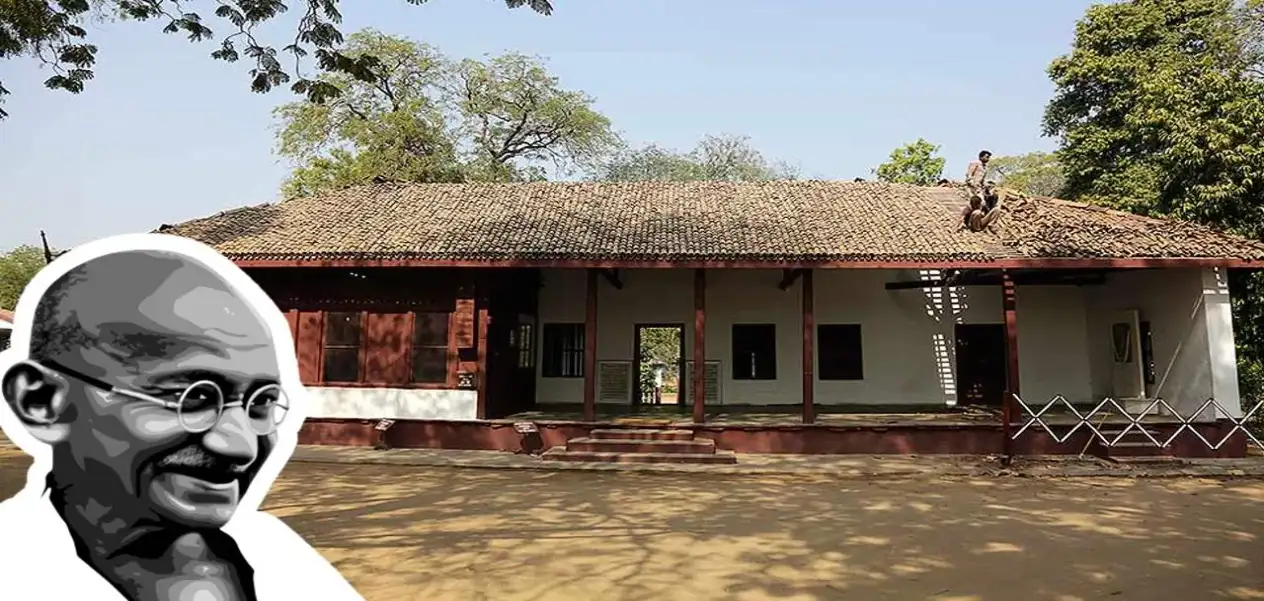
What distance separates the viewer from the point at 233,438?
1.50 meters

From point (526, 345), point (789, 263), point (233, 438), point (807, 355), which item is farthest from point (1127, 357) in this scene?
point (233, 438)

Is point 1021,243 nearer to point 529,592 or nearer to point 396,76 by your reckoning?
point 529,592

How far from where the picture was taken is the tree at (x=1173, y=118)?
39.8ft

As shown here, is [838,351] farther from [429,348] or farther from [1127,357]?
[429,348]

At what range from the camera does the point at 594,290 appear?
419 inches

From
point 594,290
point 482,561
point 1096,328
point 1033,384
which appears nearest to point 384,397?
point 594,290

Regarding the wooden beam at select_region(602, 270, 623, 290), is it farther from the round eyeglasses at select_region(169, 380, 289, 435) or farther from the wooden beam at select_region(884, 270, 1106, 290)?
the round eyeglasses at select_region(169, 380, 289, 435)

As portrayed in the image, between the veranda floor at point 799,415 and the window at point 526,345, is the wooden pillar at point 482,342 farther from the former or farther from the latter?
the window at point 526,345

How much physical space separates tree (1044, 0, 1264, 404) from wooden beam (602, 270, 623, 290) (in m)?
9.98

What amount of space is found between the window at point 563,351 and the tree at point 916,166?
17424mm

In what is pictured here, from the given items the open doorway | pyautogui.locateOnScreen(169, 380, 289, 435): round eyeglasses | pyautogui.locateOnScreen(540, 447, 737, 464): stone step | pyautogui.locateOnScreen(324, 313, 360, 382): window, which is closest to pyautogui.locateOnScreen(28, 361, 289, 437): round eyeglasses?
pyautogui.locateOnScreen(169, 380, 289, 435): round eyeglasses

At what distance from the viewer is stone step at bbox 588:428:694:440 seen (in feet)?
33.0

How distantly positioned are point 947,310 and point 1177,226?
3.57m

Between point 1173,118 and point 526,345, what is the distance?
1245 cm
